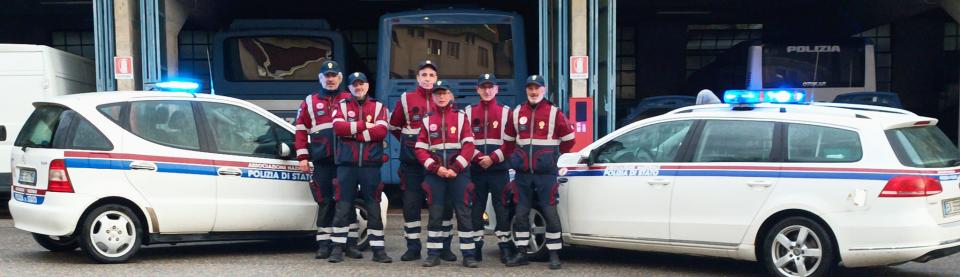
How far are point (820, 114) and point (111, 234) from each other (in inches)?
222

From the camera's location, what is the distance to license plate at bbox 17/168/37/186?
7.98 meters

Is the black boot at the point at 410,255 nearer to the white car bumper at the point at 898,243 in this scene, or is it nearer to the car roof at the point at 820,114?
the car roof at the point at 820,114

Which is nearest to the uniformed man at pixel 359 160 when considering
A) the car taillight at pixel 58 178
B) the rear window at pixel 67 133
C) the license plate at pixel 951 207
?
the rear window at pixel 67 133

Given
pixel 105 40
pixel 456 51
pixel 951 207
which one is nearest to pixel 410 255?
pixel 951 207

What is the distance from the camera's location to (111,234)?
7.99 metres

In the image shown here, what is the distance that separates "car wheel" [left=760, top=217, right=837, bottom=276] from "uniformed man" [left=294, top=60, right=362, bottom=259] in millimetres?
3474

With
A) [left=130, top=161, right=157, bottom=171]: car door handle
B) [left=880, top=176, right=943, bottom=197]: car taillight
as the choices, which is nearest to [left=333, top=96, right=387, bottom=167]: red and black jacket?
[left=130, top=161, right=157, bottom=171]: car door handle

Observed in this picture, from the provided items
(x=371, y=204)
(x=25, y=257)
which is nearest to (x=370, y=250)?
(x=371, y=204)

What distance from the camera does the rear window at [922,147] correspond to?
22.5 ft

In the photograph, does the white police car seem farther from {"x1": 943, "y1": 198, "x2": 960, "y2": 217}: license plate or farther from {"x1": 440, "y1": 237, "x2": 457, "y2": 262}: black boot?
{"x1": 440, "y1": 237, "x2": 457, "y2": 262}: black boot

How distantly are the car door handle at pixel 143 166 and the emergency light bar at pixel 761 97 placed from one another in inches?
184

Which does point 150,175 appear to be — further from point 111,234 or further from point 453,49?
point 453,49

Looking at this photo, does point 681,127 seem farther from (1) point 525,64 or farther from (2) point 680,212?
(1) point 525,64

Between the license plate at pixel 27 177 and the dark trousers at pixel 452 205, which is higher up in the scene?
the license plate at pixel 27 177
